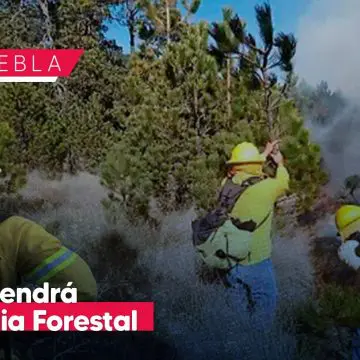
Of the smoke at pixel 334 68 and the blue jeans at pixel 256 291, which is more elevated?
the smoke at pixel 334 68

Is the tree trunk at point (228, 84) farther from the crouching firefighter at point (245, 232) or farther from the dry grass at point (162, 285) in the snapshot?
the dry grass at point (162, 285)

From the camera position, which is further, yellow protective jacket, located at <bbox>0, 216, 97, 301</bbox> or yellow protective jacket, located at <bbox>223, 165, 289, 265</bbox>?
yellow protective jacket, located at <bbox>223, 165, 289, 265</bbox>

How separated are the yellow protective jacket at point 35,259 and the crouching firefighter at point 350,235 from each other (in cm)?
91

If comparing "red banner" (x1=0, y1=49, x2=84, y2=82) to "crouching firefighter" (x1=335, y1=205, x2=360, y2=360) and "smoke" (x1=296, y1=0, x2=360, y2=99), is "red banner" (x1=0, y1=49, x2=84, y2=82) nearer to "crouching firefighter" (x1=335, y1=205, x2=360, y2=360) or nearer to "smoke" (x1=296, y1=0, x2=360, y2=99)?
"smoke" (x1=296, y1=0, x2=360, y2=99)

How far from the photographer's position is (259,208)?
3.91 metres

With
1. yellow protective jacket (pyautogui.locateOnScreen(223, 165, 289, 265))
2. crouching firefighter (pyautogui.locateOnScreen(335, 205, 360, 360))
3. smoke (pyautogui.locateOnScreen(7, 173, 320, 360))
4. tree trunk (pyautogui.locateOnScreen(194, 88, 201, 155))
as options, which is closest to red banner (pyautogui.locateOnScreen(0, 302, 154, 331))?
smoke (pyautogui.locateOnScreen(7, 173, 320, 360))

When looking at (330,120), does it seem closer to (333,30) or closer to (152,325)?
(333,30)

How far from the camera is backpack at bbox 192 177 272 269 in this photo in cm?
390

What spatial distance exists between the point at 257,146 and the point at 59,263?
0.81 m

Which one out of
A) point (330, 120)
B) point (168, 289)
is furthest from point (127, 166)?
point (330, 120)

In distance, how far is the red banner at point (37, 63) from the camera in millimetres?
3783

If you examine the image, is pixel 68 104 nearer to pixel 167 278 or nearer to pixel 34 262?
pixel 34 262

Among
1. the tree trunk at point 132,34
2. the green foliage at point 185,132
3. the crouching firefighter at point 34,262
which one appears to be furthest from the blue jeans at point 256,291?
the tree trunk at point 132,34

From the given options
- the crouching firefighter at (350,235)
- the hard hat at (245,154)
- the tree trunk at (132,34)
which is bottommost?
the crouching firefighter at (350,235)
